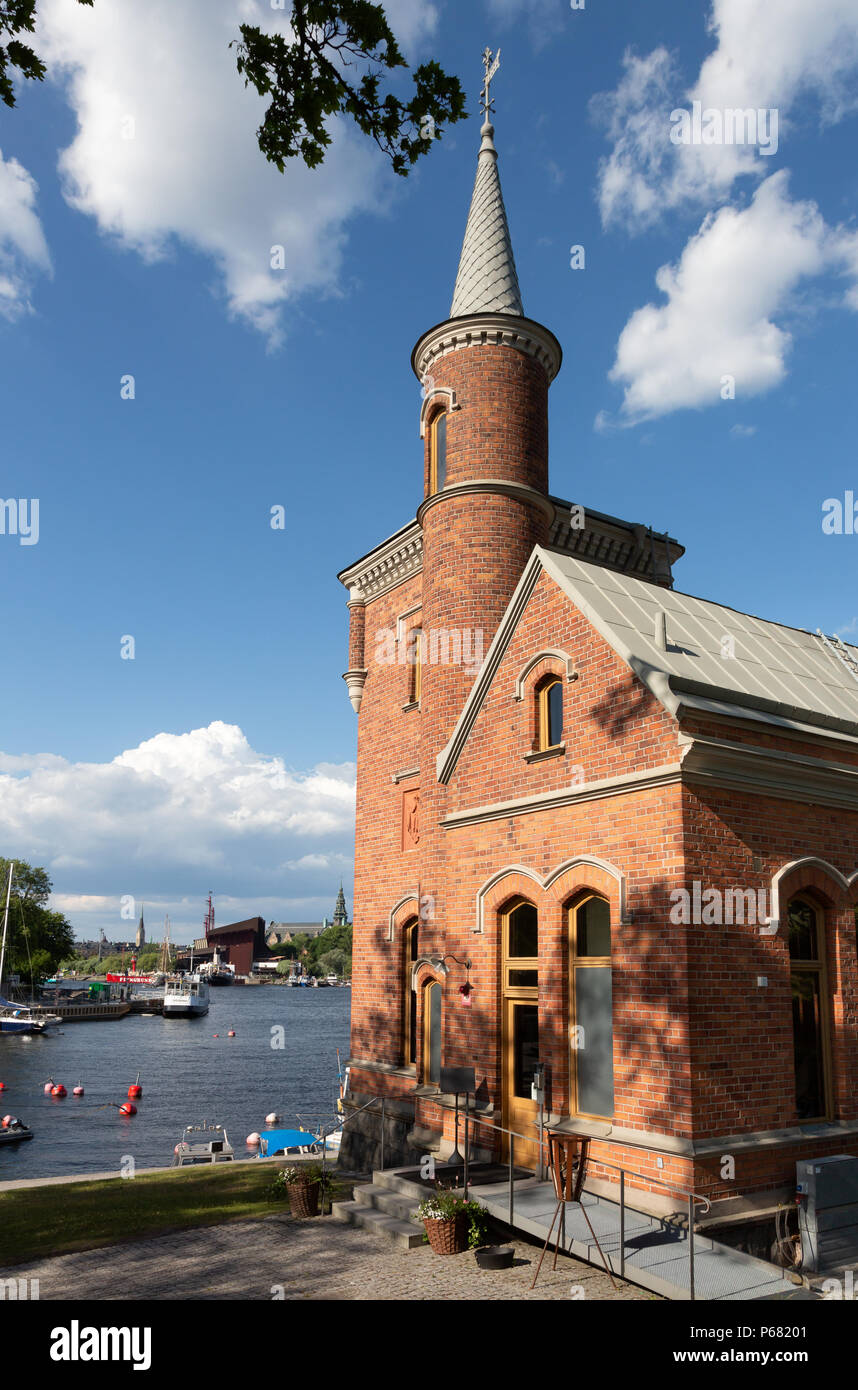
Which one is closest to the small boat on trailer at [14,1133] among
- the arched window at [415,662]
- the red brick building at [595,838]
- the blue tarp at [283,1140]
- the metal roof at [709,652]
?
the blue tarp at [283,1140]

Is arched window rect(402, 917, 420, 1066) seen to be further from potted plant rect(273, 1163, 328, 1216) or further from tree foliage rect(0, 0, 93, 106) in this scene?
tree foliage rect(0, 0, 93, 106)

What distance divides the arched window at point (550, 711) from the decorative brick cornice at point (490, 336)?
7.58 m

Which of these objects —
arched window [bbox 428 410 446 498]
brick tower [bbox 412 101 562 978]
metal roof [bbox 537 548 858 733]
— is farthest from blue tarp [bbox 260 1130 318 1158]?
metal roof [bbox 537 548 858 733]

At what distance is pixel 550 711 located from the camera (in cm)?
1401

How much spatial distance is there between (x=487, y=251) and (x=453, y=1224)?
1708 centimetres

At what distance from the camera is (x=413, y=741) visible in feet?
66.5

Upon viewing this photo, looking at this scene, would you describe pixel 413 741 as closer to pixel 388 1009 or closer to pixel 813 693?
pixel 388 1009

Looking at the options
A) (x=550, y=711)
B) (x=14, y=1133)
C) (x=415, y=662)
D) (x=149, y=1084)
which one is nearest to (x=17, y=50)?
(x=550, y=711)

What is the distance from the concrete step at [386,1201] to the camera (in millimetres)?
12109

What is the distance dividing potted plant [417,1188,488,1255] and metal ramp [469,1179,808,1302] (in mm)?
267

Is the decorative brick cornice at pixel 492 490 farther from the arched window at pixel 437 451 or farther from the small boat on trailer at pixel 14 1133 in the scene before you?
the small boat on trailer at pixel 14 1133

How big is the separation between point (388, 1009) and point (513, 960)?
6961 millimetres

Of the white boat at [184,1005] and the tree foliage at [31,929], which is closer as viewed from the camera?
the tree foliage at [31,929]
